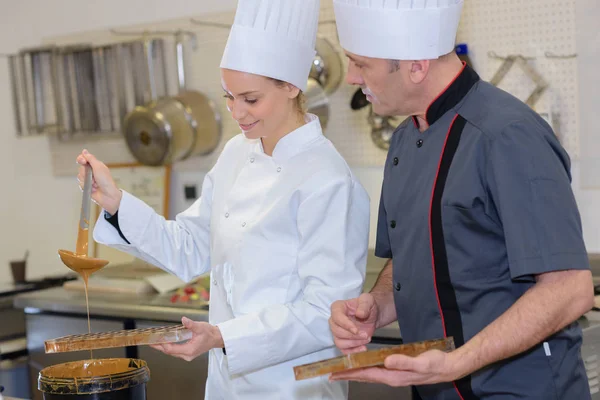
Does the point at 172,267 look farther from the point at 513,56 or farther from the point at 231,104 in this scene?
the point at 513,56

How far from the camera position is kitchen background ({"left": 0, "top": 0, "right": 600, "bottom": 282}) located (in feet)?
8.42

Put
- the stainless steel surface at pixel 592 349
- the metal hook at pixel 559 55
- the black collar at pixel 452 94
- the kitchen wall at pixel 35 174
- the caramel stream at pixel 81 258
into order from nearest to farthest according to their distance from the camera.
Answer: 1. the black collar at pixel 452 94
2. the caramel stream at pixel 81 258
3. the stainless steel surface at pixel 592 349
4. the metal hook at pixel 559 55
5. the kitchen wall at pixel 35 174

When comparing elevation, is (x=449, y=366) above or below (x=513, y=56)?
below

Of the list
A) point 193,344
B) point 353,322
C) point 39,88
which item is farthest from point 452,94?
point 39,88

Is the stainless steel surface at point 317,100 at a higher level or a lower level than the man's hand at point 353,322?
higher

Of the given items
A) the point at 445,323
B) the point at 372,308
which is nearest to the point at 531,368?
the point at 445,323

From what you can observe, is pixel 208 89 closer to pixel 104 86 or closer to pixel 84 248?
pixel 104 86

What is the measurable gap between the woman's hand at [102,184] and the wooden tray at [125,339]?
39 cm

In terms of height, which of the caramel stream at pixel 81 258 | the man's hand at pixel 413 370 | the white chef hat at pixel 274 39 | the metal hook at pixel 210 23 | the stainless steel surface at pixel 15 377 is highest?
the metal hook at pixel 210 23

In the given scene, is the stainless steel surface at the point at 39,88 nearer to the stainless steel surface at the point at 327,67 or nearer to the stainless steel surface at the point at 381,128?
the stainless steel surface at the point at 327,67

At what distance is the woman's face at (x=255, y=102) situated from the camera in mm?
→ 1735

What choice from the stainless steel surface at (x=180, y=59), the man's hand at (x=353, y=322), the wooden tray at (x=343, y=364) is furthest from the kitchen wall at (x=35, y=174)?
the wooden tray at (x=343, y=364)

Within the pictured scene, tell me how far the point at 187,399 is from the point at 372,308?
1344 mm

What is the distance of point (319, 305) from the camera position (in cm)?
166
